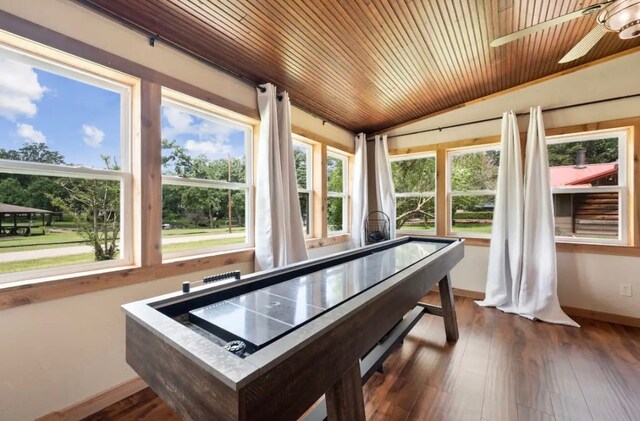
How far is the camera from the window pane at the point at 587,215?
303 centimetres

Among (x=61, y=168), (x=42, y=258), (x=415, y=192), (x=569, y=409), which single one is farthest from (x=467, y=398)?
(x=415, y=192)

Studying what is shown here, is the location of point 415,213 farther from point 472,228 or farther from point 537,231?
point 537,231

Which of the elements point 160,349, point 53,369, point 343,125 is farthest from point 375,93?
point 53,369

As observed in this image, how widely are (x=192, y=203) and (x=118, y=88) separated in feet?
3.12

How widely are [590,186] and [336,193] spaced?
298 cm

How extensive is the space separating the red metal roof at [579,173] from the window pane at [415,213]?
55.3 inches

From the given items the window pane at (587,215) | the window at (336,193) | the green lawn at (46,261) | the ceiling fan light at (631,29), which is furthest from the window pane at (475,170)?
the green lawn at (46,261)

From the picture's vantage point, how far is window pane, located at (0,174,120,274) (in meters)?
1.53

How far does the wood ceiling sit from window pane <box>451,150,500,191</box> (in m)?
0.88

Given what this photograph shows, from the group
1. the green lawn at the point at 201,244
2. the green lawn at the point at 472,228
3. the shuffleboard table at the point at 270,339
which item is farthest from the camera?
the green lawn at the point at 472,228

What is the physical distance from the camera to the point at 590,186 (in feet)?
10.2

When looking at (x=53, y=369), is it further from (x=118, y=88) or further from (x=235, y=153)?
(x=235, y=153)

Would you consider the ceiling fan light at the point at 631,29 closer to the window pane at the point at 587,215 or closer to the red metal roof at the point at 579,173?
the red metal roof at the point at 579,173

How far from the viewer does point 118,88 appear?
188 centimetres
